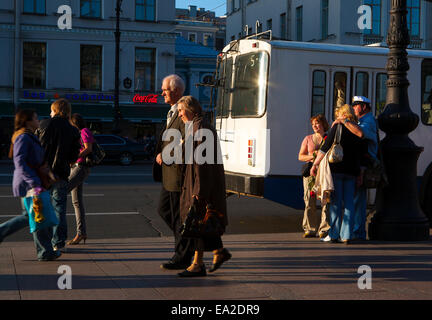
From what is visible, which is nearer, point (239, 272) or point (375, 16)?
point (239, 272)

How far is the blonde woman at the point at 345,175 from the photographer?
8.23 meters

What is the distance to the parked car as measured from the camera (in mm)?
27516

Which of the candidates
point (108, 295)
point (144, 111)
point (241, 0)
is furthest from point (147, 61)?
point (108, 295)

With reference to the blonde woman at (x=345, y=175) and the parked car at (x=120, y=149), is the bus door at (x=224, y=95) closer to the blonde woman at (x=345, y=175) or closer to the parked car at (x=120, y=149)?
the blonde woman at (x=345, y=175)

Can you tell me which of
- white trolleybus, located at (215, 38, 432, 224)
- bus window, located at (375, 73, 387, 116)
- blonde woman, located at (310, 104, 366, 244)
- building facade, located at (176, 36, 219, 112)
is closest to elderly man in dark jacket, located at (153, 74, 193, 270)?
blonde woman, located at (310, 104, 366, 244)

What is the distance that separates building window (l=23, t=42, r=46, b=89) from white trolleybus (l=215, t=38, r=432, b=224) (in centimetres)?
2608

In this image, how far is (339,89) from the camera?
10047 mm

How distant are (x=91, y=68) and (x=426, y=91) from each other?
27.3 metres

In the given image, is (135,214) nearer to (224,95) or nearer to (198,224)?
(224,95)

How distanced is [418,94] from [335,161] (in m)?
3.37

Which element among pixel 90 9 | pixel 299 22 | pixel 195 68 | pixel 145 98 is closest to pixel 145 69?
pixel 145 98

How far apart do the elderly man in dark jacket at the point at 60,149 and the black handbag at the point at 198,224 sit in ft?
6.45

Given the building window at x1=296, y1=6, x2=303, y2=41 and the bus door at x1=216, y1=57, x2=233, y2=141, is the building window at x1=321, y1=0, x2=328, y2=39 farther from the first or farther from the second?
the bus door at x1=216, y1=57, x2=233, y2=141

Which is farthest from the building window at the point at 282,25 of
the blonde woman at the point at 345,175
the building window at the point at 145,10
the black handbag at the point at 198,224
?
the black handbag at the point at 198,224
